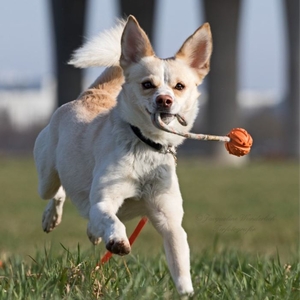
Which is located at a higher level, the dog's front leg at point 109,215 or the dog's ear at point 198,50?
the dog's ear at point 198,50

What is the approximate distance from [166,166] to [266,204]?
13099 mm

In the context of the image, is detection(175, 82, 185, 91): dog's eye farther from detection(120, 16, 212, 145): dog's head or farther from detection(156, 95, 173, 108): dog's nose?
detection(156, 95, 173, 108): dog's nose

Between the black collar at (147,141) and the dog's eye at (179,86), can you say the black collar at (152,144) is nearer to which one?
the black collar at (147,141)

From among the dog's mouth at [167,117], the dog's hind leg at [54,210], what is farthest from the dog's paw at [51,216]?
the dog's mouth at [167,117]

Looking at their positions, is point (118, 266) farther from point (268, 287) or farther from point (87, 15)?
point (87, 15)

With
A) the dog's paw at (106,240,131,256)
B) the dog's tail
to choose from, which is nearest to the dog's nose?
the dog's paw at (106,240,131,256)

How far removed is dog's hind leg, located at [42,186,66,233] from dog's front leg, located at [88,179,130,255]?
4.07 ft

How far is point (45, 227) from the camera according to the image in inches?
237

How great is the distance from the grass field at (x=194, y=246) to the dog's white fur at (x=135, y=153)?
245 mm

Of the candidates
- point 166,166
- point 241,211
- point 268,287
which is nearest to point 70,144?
point 166,166

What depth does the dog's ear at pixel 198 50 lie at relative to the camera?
5.05 m

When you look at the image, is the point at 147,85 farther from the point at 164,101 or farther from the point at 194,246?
the point at 194,246

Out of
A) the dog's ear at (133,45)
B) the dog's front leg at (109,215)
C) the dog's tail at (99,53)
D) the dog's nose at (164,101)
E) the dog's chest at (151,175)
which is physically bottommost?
the dog's front leg at (109,215)

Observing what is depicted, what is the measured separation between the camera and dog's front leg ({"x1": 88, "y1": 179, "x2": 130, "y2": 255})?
421 cm
